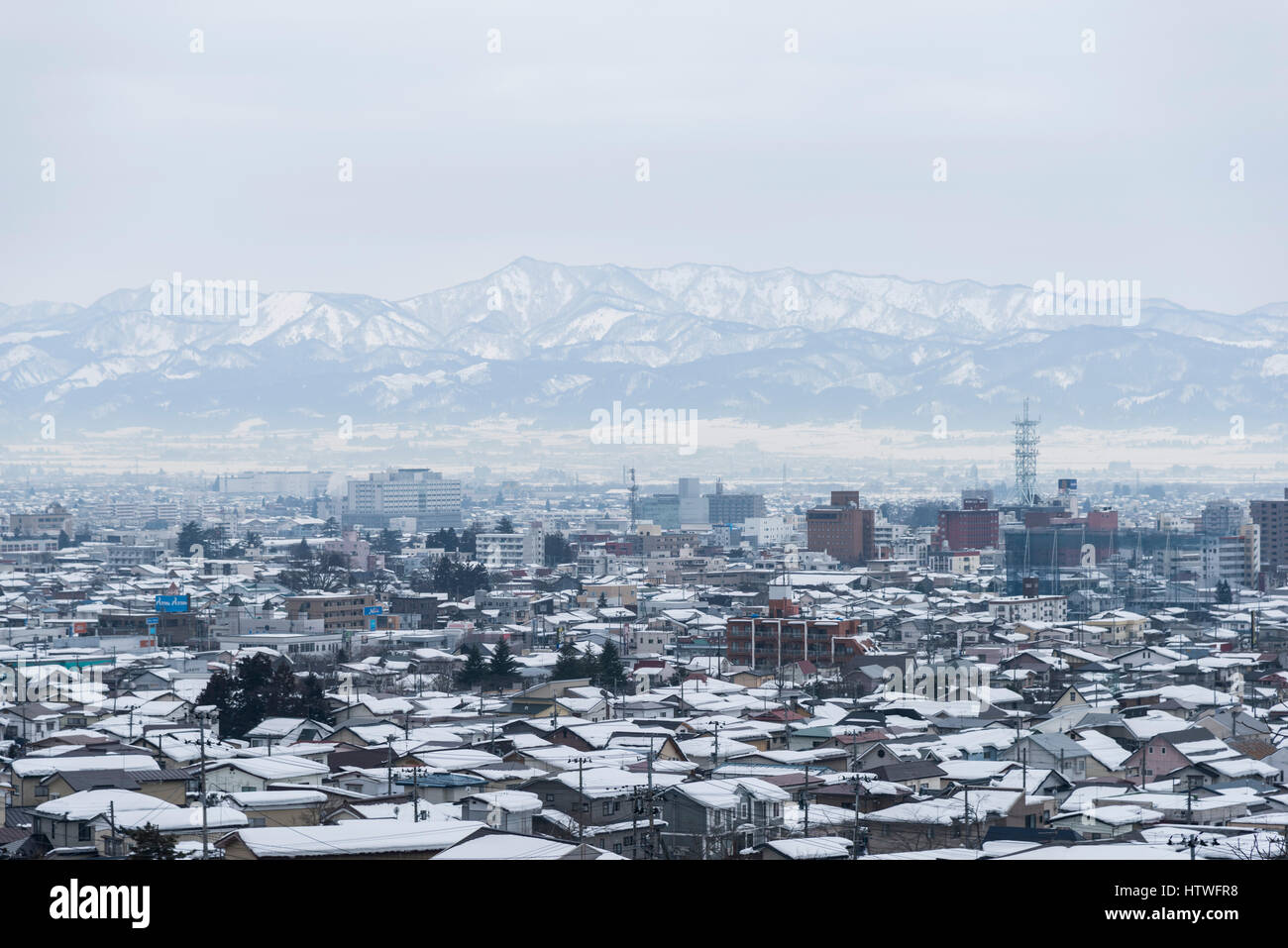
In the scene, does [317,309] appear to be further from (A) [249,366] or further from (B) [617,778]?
(B) [617,778]

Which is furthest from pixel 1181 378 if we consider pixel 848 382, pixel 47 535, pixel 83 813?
pixel 83 813

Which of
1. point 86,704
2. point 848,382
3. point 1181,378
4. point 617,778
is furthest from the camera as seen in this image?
point 848,382

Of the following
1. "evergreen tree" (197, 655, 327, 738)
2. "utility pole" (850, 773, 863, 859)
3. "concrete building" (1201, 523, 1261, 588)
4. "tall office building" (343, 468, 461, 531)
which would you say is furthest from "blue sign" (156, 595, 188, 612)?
"tall office building" (343, 468, 461, 531)

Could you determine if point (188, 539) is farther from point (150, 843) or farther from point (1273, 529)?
point (150, 843)

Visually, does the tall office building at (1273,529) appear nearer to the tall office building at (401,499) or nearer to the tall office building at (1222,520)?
the tall office building at (1222,520)

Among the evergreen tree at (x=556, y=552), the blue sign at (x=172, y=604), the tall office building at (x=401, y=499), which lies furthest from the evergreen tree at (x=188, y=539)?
the tall office building at (x=401, y=499)
